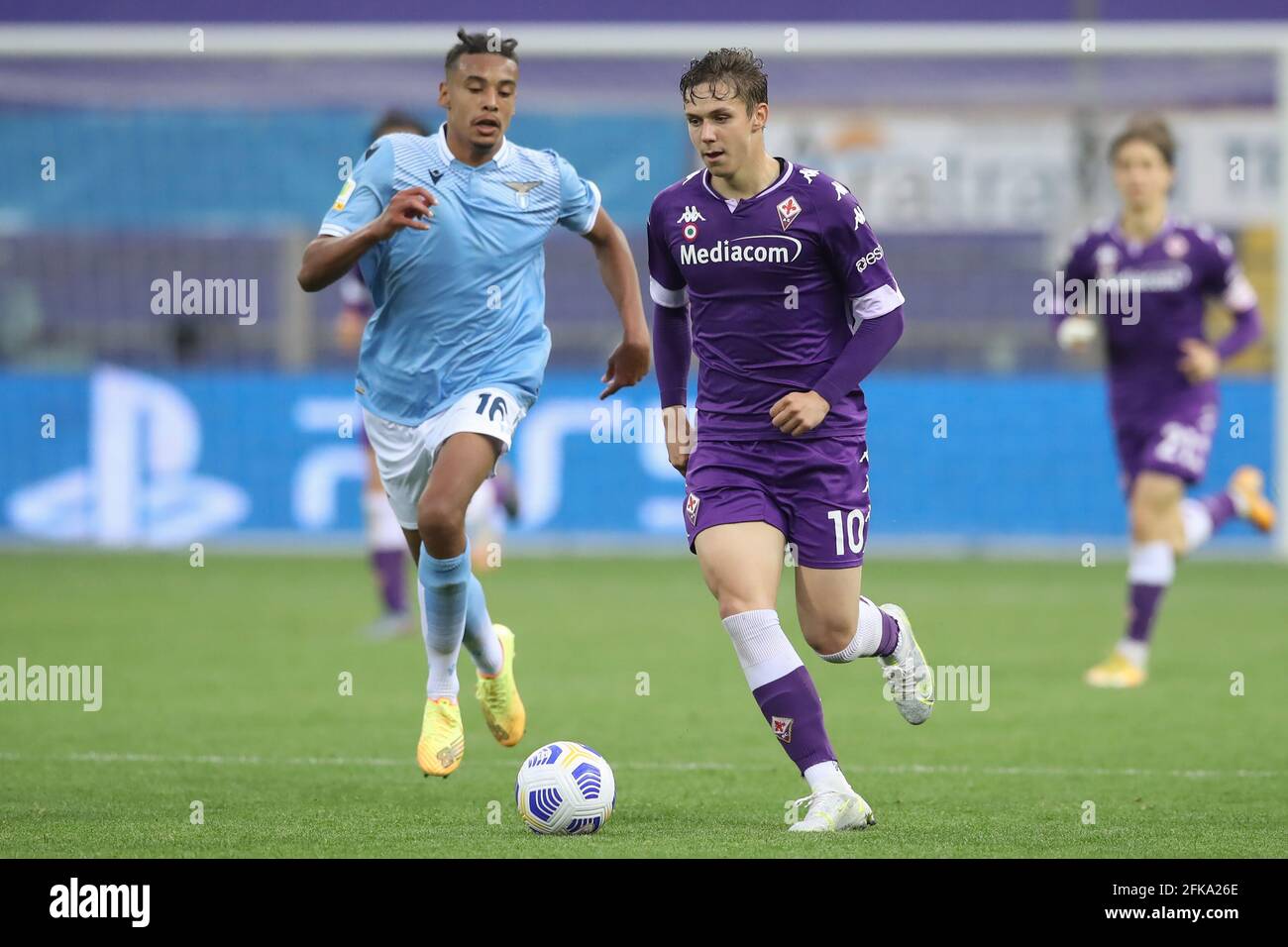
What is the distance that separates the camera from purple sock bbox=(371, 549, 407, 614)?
1110 cm

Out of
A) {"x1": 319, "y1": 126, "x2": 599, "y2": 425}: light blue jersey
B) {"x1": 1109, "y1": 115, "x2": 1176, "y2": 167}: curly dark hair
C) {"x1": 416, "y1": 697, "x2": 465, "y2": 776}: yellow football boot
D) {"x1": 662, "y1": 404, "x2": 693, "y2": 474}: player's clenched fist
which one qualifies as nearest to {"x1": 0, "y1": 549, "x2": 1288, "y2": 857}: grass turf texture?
{"x1": 416, "y1": 697, "x2": 465, "y2": 776}: yellow football boot

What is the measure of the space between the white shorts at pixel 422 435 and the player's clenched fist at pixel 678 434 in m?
0.54

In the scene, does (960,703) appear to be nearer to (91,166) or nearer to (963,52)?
(963,52)

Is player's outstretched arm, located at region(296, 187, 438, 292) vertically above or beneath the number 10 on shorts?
above

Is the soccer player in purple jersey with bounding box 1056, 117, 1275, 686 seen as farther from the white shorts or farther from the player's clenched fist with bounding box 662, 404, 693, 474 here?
the white shorts

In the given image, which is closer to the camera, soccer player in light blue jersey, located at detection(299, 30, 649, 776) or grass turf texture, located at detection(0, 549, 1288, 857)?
grass turf texture, located at detection(0, 549, 1288, 857)

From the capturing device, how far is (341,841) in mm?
5500

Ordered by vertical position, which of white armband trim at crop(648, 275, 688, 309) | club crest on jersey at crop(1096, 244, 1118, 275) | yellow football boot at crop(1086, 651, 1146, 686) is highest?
club crest on jersey at crop(1096, 244, 1118, 275)

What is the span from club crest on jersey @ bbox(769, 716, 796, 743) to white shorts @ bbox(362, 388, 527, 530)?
1357 millimetres

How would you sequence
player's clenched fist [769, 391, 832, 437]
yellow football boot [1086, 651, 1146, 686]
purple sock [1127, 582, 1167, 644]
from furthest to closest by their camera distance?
purple sock [1127, 582, 1167, 644], yellow football boot [1086, 651, 1146, 686], player's clenched fist [769, 391, 832, 437]

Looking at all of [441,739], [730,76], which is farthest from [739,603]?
[730,76]

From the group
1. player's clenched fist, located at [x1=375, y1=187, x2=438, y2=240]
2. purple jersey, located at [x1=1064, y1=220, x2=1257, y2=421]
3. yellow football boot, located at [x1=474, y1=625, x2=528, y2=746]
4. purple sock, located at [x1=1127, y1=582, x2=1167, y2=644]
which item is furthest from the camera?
purple jersey, located at [x1=1064, y1=220, x2=1257, y2=421]

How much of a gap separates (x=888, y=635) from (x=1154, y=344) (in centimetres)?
409

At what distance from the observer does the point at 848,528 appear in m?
6.04
